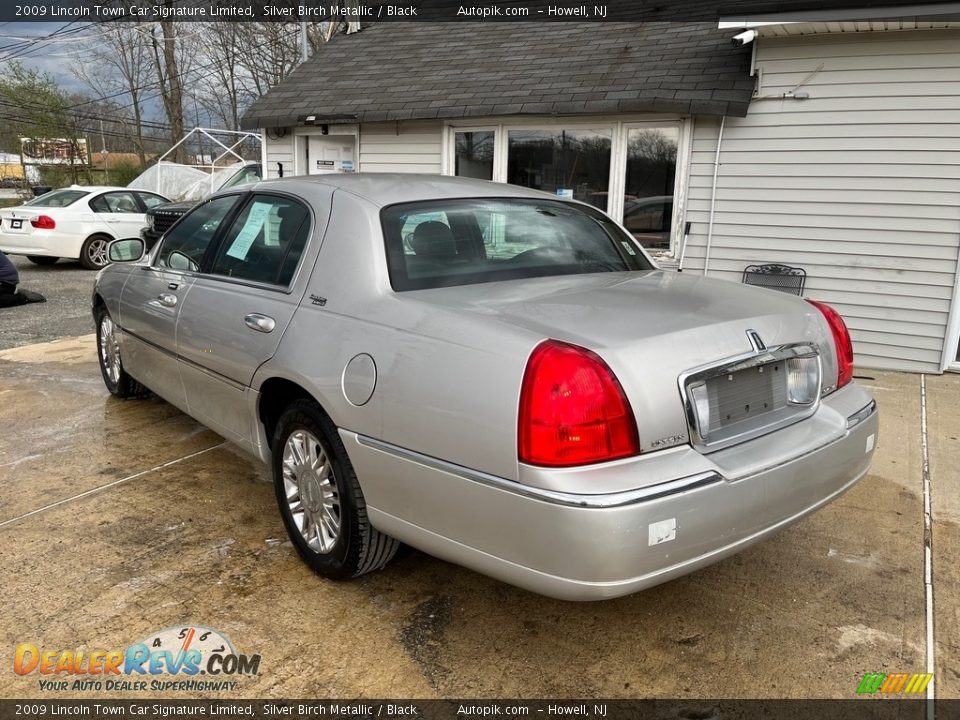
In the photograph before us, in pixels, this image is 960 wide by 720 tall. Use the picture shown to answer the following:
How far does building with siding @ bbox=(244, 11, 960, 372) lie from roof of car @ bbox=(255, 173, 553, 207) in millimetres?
4475

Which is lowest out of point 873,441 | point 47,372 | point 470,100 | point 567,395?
point 47,372

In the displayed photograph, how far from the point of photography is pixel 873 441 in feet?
9.29

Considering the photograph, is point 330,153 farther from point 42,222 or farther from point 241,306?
point 241,306

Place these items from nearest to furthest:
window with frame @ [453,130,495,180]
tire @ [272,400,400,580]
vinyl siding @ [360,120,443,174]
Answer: tire @ [272,400,400,580] → window with frame @ [453,130,495,180] → vinyl siding @ [360,120,443,174]

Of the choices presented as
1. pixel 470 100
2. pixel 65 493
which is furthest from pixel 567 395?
pixel 470 100

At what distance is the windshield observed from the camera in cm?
1275

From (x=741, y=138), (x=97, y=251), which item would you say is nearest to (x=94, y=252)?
(x=97, y=251)

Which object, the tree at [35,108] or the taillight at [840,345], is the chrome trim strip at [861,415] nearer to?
the taillight at [840,345]

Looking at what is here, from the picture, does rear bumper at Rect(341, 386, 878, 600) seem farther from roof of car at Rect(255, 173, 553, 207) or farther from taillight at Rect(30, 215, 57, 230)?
taillight at Rect(30, 215, 57, 230)

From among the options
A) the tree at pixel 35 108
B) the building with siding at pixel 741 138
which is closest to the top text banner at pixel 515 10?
the building with siding at pixel 741 138

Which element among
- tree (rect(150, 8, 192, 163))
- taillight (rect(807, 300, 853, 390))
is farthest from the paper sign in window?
tree (rect(150, 8, 192, 163))

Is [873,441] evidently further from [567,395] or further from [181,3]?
[181,3]

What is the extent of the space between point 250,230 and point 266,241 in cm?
23

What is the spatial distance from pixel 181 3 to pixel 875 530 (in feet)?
92.8
